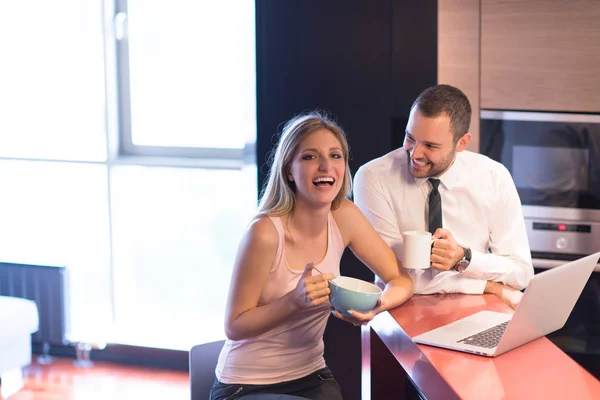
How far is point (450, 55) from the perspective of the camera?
142 inches

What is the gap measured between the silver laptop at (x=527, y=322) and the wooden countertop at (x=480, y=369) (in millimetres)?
27

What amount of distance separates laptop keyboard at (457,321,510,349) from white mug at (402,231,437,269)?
0.32 m

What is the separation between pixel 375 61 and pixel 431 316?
5.13 ft

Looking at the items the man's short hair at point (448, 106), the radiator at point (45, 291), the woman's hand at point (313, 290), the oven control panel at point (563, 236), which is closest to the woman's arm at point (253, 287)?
the woman's hand at point (313, 290)

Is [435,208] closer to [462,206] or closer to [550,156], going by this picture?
[462,206]

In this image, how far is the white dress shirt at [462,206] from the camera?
2912 millimetres

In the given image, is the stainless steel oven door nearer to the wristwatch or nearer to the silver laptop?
the wristwatch

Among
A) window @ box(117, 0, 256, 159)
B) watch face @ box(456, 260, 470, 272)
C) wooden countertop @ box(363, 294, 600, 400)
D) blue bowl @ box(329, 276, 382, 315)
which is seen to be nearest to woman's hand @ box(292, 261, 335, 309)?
blue bowl @ box(329, 276, 382, 315)

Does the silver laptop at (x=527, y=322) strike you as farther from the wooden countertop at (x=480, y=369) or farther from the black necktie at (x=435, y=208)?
the black necktie at (x=435, y=208)

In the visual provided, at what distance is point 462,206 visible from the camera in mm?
2955

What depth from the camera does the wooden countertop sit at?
185 centimetres

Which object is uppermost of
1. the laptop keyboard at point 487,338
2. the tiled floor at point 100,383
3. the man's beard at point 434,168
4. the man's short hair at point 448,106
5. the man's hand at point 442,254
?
the man's short hair at point 448,106

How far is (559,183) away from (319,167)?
1621 mm

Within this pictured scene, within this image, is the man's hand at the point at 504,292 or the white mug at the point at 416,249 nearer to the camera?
the white mug at the point at 416,249
